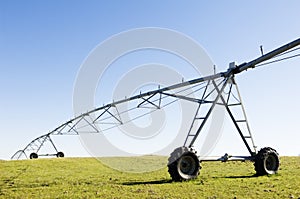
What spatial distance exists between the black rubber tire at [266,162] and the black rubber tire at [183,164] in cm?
415

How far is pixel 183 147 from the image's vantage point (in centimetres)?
1689

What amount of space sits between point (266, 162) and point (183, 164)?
5742 mm

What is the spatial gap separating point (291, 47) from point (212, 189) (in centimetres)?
786

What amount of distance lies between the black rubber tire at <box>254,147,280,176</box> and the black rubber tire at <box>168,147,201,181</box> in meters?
4.15

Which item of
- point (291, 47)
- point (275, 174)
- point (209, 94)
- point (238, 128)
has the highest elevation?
point (291, 47)

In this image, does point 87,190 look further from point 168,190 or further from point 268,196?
point 268,196

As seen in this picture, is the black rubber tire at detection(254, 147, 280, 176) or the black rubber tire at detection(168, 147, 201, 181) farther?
the black rubber tire at detection(254, 147, 280, 176)

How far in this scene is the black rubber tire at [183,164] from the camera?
53.6ft

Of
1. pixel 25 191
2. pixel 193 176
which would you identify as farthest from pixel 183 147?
pixel 25 191

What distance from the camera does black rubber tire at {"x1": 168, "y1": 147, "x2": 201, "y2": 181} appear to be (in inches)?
643

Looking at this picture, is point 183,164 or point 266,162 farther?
point 266,162

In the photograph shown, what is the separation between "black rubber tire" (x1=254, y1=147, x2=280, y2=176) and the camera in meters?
18.5

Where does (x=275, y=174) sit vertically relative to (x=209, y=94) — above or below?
below

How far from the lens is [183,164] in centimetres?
1686
